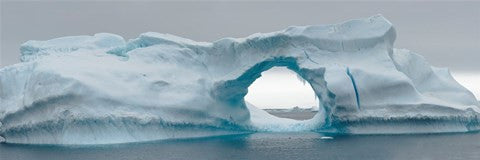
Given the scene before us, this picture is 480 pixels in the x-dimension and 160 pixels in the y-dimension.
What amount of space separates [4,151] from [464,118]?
14062mm

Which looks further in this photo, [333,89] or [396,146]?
[333,89]

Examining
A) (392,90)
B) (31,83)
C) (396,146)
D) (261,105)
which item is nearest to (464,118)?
(392,90)

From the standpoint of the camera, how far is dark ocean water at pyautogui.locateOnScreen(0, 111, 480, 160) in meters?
22.3

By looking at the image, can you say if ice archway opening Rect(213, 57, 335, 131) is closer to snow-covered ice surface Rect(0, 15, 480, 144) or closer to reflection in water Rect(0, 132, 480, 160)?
snow-covered ice surface Rect(0, 15, 480, 144)

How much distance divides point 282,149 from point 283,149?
0.03m

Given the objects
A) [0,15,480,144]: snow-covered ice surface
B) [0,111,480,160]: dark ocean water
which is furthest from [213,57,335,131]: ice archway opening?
[0,111,480,160]: dark ocean water

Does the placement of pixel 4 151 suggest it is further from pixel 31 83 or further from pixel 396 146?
pixel 396 146

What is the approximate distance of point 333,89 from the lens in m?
26.4

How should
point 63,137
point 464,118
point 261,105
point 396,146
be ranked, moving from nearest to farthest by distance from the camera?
point 396,146 → point 63,137 → point 464,118 → point 261,105

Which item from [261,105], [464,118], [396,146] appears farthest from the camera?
[261,105]

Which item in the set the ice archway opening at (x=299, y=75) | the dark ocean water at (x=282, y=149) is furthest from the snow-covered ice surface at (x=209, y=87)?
the dark ocean water at (x=282, y=149)

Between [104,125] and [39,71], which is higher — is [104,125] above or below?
below

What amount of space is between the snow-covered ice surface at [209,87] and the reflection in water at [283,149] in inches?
22.4

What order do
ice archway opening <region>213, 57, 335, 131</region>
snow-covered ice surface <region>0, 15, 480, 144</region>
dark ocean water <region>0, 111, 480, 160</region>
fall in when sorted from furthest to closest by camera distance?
ice archway opening <region>213, 57, 335, 131</region>
snow-covered ice surface <region>0, 15, 480, 144</region>
dark ocean water <region>0, 111, 480, 160</region>
